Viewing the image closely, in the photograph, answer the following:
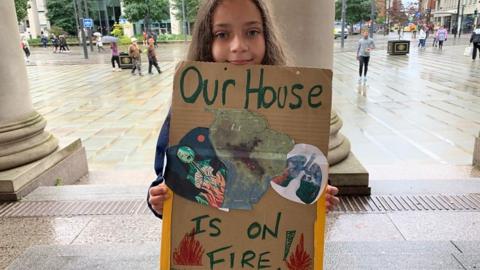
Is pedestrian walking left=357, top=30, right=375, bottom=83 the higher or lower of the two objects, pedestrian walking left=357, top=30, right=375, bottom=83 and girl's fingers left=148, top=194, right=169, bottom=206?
the lower

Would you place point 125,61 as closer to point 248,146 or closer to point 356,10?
point 248,146

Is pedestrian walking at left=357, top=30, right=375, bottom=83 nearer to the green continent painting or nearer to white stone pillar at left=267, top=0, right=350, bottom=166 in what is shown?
white stone pillar at left=267, top=0, right=350, bottom=166

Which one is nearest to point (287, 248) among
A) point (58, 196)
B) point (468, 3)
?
point (58, 196)

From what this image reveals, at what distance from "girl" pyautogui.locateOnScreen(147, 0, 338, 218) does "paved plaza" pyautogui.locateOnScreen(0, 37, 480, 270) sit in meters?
0.27

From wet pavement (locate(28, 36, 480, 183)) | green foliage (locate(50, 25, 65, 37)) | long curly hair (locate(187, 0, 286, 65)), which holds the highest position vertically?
green foliage (locate(50, 25, 65, 37))

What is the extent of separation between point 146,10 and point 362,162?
50.5m

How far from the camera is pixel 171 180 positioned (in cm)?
151

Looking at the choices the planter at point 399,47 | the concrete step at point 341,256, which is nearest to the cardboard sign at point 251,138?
the concrete step at point 341,256

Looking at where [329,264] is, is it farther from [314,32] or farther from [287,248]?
[314,32]

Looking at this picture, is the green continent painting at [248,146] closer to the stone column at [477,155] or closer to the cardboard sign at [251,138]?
the cardboard sign at [251,138]

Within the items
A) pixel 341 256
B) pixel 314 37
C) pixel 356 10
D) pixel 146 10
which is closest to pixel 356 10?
pixel 356 10

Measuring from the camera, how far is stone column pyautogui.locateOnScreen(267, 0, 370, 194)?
396 centimetres

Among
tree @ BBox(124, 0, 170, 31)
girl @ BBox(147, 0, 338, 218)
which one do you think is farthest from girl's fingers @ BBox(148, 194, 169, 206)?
tree @ BBox(124, 0, 170, 31)

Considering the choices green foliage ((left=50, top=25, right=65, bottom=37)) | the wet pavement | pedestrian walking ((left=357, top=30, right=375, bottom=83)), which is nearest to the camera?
the wet pavement
